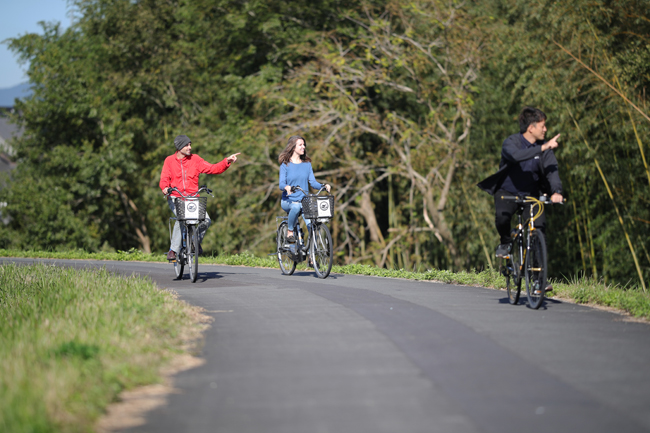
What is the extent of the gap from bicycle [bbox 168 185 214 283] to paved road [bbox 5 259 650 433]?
101 inches

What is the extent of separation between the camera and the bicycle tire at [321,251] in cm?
1100

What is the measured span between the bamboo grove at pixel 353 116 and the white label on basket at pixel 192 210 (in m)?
4.40

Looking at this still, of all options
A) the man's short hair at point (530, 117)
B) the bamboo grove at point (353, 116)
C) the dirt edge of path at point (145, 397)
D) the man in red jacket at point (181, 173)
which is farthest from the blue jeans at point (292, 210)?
the dirt edge of path at point (145, 397)

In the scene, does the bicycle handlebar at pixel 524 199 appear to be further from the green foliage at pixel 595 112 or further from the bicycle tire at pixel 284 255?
the bicycle tire at pixel 284 255

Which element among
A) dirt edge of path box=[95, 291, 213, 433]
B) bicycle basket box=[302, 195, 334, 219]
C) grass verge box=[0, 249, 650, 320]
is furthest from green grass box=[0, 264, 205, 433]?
grass verge box=[0, 249, 650, 320]

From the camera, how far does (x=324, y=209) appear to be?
1097 centimetres

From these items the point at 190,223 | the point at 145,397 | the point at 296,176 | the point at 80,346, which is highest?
the point at 296,176

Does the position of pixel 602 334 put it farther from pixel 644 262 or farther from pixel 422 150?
pixel 422 150

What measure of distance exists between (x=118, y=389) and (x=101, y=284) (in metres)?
4.83

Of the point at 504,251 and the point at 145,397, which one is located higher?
the point at 504,251

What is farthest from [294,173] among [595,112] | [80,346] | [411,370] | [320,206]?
[411,370]

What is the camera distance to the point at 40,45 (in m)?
36.4

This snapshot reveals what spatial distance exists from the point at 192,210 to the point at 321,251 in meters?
1.97

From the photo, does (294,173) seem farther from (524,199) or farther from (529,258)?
(529,258)
